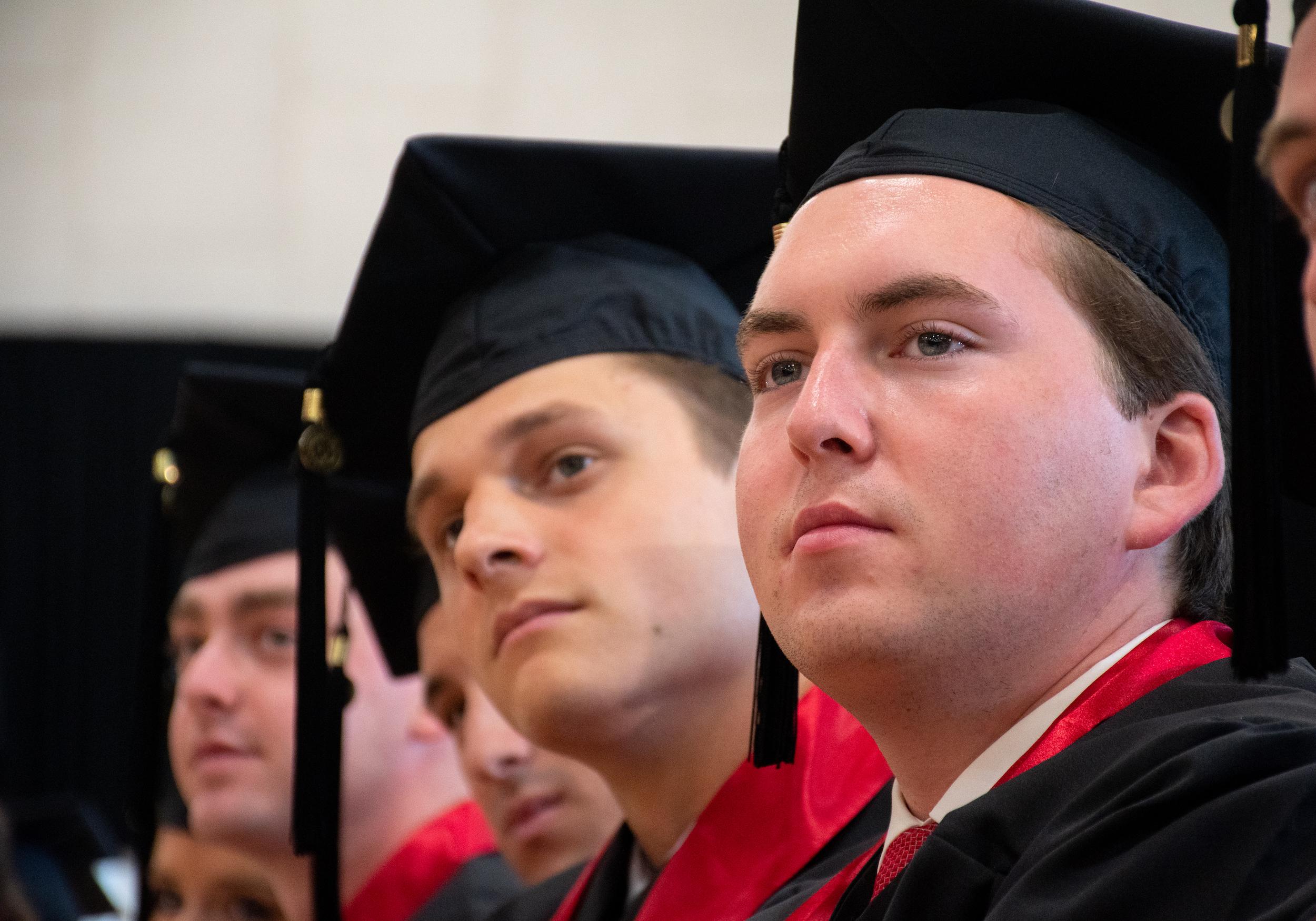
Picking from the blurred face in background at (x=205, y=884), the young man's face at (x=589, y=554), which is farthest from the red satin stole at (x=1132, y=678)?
the blurred face in background at (x=205, y=884)

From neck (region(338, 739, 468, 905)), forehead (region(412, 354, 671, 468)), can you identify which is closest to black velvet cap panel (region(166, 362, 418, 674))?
neck (region(338, 739, 468, 905))

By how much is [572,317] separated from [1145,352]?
36.2 inches

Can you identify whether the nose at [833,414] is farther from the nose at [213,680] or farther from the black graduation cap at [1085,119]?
the nose at [213,680]

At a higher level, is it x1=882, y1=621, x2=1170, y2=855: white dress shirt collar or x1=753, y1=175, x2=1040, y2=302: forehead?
x1=753, y1=175, x2=1040, y2=302: forehead

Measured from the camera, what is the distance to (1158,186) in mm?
1308

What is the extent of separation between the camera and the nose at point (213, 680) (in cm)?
282

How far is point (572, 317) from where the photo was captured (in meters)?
1.95

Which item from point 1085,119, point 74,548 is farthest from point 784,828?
point 74,548

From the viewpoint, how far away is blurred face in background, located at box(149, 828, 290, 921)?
298 centimetres

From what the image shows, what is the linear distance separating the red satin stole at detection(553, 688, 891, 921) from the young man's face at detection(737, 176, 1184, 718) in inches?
20.4

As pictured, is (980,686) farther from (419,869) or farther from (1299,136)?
(419,869)

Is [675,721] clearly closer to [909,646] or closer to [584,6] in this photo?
[909,646]

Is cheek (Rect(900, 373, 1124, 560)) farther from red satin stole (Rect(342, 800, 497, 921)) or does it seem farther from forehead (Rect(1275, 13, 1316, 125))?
red satin stole (Rect(342, 800, 497, 921))

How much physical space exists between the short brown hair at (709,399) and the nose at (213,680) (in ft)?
4.38
